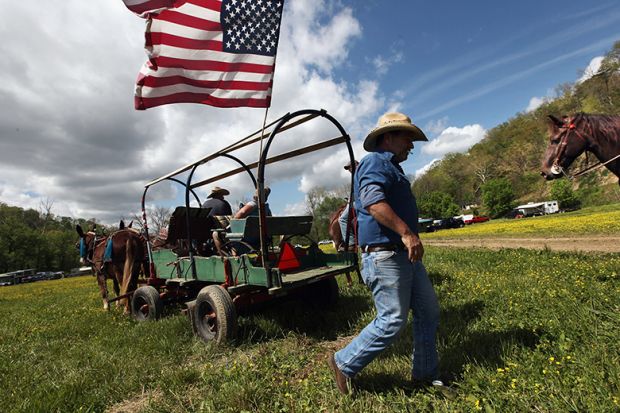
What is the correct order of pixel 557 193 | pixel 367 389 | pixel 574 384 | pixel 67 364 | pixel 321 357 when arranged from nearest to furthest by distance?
1. pixel 574 384
2. pixel 367 389
3. pixel 321 357
4. pixel 67 364
5. pixel 557 193

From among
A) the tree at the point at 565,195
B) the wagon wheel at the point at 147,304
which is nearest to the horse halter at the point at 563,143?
the wagon wheel at the point at 147,304

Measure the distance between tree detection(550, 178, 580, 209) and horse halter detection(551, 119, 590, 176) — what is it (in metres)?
73.0

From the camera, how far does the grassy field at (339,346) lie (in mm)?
2775

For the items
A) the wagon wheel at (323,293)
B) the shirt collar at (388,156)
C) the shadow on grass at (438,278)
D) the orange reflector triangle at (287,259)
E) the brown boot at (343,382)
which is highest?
the shirt collar at (388,156)

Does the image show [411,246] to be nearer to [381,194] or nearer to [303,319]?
[381,194]

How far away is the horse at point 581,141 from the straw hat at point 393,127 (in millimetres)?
4236

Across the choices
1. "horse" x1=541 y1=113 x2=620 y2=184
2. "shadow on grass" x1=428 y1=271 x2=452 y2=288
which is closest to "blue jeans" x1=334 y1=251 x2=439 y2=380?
"shadow on grass" x1=428 y1=271 x2=452 y2=288

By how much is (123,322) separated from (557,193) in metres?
80.0

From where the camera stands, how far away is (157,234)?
889 centimetres

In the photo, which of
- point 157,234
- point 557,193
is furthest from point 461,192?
point 157,234

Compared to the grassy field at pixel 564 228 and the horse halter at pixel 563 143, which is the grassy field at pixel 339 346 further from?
the grassy field at pixel 564 228

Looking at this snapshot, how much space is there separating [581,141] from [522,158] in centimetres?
11819

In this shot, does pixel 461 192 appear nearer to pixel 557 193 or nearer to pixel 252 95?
pixel 557 193

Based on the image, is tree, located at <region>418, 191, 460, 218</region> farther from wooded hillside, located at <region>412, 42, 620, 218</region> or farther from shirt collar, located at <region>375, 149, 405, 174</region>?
shirt collar, located at <region>375, 149, 405, 174</region>
